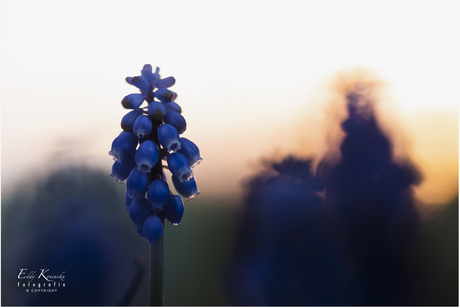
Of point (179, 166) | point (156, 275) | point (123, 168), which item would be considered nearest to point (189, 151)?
point (179, 166)

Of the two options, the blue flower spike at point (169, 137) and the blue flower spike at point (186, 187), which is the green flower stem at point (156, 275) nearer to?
the blue flower spike at point (186, 187)

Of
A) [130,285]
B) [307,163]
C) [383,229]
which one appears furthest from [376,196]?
[130,285]

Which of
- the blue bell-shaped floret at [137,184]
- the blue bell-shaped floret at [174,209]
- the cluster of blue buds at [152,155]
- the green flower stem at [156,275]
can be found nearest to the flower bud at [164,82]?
the cluster of blue buds at [152,155]

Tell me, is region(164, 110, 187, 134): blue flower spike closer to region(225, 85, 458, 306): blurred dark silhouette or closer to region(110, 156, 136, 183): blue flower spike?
region(110, 156, 136, 183): blue flower spike

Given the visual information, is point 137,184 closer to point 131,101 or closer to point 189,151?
point 189,151

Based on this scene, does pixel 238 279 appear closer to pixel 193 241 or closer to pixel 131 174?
pixel 193 241

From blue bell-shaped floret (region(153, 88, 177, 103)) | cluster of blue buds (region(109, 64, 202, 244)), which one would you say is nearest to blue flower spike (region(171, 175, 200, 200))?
cluster of blue buds (region(109, 64, 202, 244))
